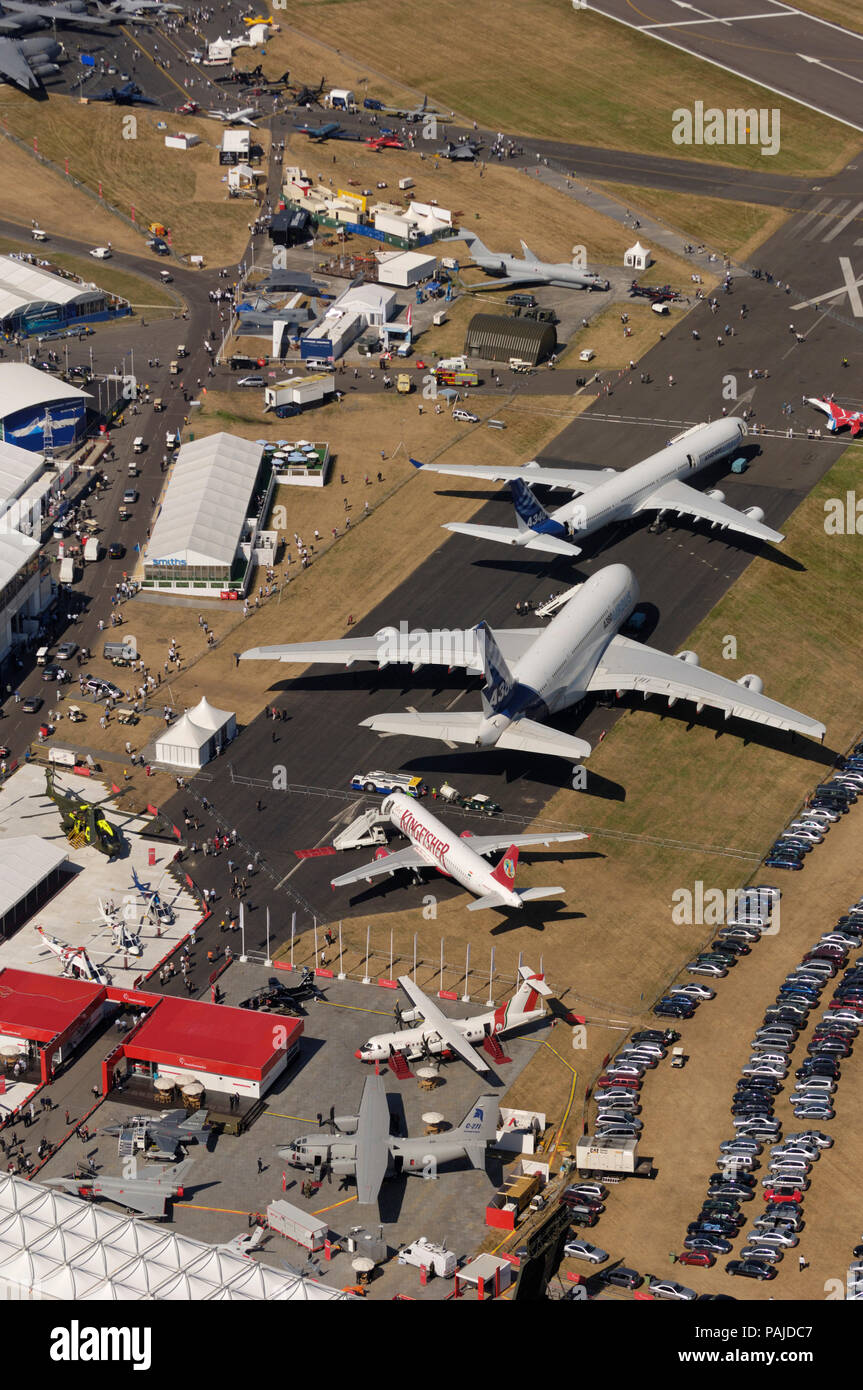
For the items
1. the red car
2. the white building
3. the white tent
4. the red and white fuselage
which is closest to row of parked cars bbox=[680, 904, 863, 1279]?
the red car

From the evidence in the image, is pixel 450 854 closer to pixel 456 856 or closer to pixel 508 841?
pixel 456 856

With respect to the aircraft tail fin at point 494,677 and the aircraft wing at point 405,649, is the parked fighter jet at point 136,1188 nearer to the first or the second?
the aircraft tail fin at point 494,677

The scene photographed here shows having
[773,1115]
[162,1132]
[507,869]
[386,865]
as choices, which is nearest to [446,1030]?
[507,869]

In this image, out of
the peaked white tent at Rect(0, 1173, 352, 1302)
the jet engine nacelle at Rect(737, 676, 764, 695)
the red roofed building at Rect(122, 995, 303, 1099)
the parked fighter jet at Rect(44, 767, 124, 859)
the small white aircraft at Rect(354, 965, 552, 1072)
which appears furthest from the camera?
the jet engine nacelle at Rect(737, 676, 764, 695)

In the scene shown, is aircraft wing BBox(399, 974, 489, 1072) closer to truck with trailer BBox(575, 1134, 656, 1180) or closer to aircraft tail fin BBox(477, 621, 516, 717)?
truck with trailer BBox(575, 1134, 656, 1180)

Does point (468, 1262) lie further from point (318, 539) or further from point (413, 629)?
point (318, 539)

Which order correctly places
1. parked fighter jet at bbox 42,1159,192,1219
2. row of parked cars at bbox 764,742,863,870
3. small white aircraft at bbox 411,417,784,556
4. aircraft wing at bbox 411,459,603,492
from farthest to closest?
aircraft wing at bbox 411,459,603,492 < small white aircraft at bbox 411,417,784,556 < row of parked cars at bbox 764,742,863,870 < parked fighter jet at bbox 42,1159,192,1219
